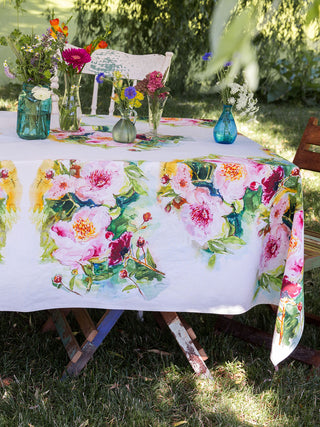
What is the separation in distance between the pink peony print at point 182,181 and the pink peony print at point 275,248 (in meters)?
0.31

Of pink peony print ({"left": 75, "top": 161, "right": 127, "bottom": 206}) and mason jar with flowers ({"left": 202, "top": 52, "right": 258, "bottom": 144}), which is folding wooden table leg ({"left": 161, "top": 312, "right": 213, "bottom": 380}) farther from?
mason jar with flowers ({"left": 202, "top": 52, "right": 258, "bottom": 144})

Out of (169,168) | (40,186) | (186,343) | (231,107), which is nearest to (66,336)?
(186,343)

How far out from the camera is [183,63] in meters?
7.61

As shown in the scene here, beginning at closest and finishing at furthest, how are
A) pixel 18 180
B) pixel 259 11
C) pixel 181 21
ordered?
1. pixel 259 11
2. pixel 18 180
3. pixel 181 21

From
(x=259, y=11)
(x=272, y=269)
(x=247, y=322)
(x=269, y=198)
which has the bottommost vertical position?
(x=247, y=322)

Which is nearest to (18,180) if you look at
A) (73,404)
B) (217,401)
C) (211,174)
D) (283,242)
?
(211,174)

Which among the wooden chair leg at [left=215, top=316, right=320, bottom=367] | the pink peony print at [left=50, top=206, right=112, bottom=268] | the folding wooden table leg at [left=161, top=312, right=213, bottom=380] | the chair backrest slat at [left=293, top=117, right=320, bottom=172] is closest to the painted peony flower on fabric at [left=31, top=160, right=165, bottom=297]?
the pink peony print at [left=50, top=206, right=112, bottom=268]

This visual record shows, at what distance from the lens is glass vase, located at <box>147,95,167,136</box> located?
2.00 metres

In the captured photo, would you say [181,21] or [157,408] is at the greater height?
[181,21]

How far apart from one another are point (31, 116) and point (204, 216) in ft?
2.16

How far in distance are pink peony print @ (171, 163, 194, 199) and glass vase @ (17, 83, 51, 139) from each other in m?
0.48

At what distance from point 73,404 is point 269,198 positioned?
0.92 meters

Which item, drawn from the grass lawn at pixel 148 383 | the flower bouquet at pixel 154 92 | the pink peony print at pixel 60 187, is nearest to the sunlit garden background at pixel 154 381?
the grass lawn at pixel 148 383

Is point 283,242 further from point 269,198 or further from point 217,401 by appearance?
point 217,401
